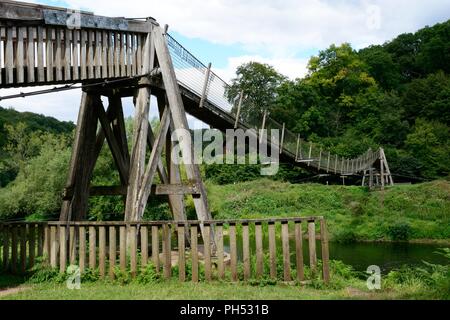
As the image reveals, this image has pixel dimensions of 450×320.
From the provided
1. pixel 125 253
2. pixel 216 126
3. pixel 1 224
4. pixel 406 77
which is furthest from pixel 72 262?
pixel 406 77

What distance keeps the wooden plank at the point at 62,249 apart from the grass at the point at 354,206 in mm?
20443

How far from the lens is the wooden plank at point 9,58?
750cm

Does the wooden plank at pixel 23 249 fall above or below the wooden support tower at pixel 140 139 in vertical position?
below

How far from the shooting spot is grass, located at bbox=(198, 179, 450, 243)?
28203 millimetres

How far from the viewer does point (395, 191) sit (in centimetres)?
3375

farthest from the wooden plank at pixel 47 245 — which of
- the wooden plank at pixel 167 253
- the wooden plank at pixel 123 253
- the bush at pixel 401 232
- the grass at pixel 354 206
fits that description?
the bush at pixel 401 232

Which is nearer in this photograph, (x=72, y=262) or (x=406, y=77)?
(x=72, y=262)

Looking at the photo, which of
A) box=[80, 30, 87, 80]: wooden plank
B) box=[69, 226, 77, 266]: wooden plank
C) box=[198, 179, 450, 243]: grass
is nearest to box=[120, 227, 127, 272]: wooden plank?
box=[69, 226, 77, 266]: wooden plank

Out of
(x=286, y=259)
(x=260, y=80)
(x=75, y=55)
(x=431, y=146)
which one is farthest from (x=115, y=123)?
Answer: (x=260, y=80)

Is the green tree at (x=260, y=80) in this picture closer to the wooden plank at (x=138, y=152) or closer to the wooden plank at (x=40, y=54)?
the wooden plank at (x=138, y=152)

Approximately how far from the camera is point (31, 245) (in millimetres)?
8938

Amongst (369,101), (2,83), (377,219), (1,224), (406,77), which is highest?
(406,77)

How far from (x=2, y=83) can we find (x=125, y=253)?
10.6 feet

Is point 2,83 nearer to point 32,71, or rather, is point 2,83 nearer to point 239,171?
point 32,71
